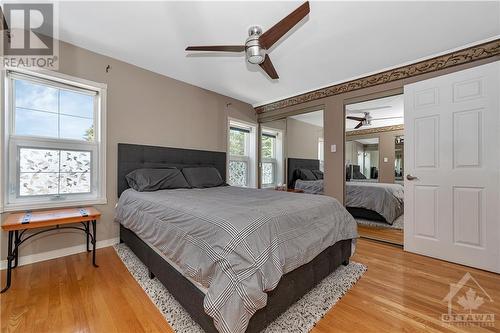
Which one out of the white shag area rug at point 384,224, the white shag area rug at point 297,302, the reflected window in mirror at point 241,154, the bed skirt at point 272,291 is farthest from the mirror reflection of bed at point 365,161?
the bed skirt at point 272,291

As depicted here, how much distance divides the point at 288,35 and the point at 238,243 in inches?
86.7

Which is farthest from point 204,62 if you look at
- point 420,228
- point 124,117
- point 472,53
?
point 420,228

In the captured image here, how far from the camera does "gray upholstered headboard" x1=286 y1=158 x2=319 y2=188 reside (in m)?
4.15

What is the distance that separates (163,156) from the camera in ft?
10.7

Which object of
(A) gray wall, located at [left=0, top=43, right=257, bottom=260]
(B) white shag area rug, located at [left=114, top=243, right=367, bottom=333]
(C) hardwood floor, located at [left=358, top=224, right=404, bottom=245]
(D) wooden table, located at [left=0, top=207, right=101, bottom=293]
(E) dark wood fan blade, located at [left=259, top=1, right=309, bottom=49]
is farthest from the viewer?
(C) hardwood floor, located at [left=358, top=224, right=404, bottom=245]

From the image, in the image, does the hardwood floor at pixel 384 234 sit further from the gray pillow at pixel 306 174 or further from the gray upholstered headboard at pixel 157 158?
the gray upholstered headboard at pixel 157 158

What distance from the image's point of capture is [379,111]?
144 inches

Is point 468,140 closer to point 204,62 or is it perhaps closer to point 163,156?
point 204,62

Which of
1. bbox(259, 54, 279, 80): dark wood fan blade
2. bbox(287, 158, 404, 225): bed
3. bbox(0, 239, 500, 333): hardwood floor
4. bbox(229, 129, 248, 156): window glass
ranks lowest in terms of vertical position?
bbox(0, 239, 500, 333): hardwood floor

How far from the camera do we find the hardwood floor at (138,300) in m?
1.40

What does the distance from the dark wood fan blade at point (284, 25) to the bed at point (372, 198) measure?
2.58 meters

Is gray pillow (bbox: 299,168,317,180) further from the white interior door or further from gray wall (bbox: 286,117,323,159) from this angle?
the white interior door

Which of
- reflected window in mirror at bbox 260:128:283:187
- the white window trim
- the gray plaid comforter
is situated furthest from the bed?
the gray plaid comforter

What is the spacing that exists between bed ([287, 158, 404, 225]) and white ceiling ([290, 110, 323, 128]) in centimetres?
73
